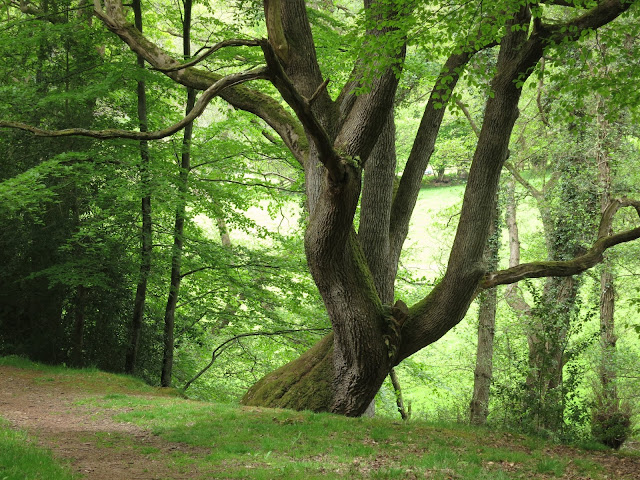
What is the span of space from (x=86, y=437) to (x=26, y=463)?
6.10 feet

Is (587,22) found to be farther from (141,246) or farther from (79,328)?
(79,328)

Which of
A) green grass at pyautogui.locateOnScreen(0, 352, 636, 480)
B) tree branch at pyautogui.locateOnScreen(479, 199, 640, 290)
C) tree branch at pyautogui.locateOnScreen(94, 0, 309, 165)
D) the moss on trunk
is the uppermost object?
tree branch at pyautogui.locateOnScreen(94, 0, 309, 165)

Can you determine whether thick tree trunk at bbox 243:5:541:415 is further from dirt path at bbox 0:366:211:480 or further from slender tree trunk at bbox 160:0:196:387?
slender tree trunk at bbox 160:0:196:387

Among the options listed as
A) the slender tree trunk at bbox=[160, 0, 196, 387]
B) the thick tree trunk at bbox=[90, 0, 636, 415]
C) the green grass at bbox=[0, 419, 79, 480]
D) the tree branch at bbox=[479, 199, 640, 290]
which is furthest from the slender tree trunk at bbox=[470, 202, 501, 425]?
the green grass at bbox=[0, 419, 79, 480]

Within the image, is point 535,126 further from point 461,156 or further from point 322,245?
point 322,245

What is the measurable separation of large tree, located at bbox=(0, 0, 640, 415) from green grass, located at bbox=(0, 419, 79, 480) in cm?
292

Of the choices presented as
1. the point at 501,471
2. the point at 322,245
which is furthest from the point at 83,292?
the point at 501,471

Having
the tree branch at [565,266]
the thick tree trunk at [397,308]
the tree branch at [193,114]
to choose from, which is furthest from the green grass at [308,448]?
the tree branch at [193,114]

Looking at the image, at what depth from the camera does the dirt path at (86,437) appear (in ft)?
17.1

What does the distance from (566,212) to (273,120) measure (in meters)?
8.37

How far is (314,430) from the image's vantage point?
269 inches

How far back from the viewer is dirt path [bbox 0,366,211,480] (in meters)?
5.23

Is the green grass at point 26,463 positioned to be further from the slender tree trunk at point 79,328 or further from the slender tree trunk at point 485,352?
the slender tree trunk at point 485,352

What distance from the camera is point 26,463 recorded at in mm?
4660
